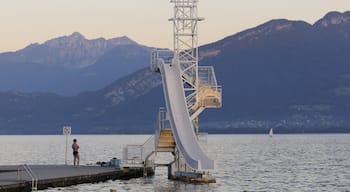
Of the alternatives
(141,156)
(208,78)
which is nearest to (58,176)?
(141,156)

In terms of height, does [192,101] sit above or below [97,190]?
above

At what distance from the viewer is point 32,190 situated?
175ft

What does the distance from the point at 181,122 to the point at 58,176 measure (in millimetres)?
11365

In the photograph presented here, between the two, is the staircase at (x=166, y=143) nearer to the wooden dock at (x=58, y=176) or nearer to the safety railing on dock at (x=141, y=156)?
the safety railing on dock at (x=141, y=156)

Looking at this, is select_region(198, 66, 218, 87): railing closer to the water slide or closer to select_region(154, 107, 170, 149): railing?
the water slide

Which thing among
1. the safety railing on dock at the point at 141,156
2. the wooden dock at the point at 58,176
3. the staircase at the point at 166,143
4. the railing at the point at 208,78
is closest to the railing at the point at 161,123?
the staircase at the point at 166,143

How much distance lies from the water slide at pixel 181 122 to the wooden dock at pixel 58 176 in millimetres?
5962

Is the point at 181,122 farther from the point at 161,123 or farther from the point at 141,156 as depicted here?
the point at 141,156

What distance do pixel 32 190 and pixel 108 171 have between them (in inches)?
567

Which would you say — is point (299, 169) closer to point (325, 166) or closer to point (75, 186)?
point (325, 166)

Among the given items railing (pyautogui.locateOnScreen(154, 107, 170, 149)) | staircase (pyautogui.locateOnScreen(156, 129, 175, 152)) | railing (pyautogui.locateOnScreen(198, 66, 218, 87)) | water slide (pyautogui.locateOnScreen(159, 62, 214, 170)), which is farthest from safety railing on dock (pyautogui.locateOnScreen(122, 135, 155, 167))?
railing (pyautogui.locateOnScreen(198, 66, 218, 87))

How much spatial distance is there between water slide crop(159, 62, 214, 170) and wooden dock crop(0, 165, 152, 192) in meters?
5.96

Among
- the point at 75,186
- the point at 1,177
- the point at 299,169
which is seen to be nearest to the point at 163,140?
the point at 75,186

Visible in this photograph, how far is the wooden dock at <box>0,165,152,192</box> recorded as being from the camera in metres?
53.8
